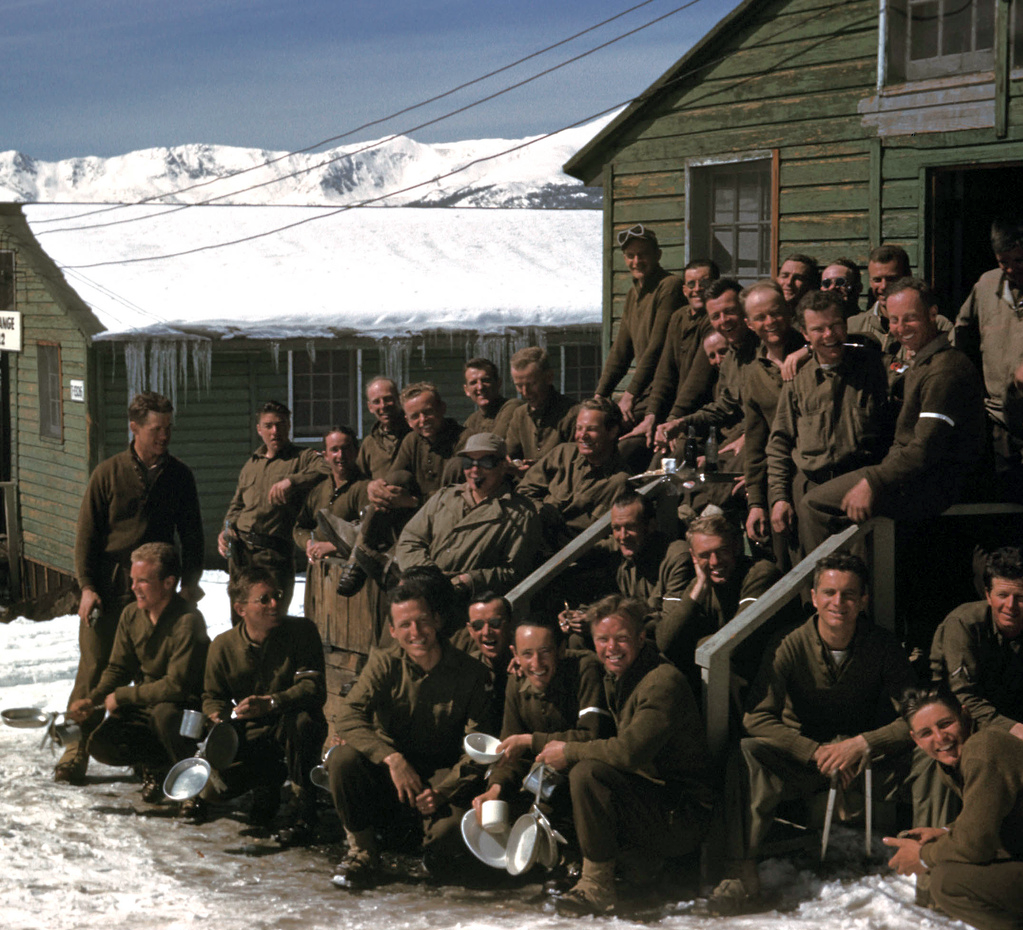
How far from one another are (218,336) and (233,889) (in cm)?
1023

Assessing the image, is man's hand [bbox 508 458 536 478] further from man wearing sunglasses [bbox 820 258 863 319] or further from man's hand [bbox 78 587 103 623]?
man's hand [bbox 78 587 103 623]

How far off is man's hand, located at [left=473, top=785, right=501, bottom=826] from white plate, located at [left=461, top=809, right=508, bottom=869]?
2 centimetres

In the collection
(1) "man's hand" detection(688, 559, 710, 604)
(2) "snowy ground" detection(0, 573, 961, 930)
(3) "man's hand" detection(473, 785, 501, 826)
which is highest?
(1) "man's hand" detection(688, 559, 710, 604)

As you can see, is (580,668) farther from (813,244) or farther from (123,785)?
(813,244)

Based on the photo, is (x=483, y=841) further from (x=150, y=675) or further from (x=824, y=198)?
(x=824, y=198)

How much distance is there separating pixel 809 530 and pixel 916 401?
2.39 feet

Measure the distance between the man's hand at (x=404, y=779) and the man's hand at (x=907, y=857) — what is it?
1.88 metres

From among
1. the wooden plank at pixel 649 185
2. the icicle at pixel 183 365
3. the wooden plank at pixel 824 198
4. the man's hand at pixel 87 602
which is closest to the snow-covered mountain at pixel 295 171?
the icicle at pixel 183 365

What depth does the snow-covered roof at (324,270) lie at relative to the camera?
50.9ft

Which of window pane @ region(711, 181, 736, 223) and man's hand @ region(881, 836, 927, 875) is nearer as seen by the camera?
man's hand @ region(881, 836, 927, 875)

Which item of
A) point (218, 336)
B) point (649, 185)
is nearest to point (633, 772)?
point (649, 185)

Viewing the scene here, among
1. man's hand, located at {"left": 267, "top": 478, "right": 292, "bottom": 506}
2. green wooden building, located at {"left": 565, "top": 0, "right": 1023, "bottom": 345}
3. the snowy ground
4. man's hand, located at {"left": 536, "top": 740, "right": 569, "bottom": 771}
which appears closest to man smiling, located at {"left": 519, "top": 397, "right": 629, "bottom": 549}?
man's hand, located at {"left": 536, "top": 740, "right": 569, "bottom": 771}

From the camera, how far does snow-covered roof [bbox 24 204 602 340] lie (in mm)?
15516

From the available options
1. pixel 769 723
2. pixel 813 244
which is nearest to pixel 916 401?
pixel 769 723
